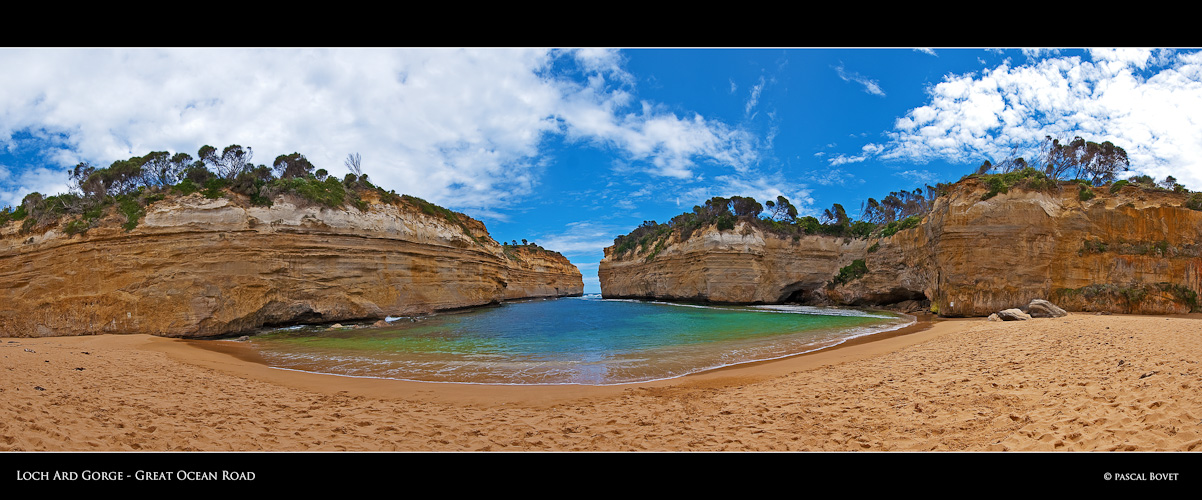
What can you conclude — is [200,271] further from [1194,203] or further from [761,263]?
[1194,203]

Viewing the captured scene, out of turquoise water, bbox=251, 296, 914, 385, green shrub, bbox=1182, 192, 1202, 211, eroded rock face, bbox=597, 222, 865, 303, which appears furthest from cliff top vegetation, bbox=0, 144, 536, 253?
green shrub, bbox=1182, 192, 1202, 211

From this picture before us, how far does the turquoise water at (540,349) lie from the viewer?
9539 millimetres

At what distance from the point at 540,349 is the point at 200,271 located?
1558cm

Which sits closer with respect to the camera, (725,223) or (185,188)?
(185,188)

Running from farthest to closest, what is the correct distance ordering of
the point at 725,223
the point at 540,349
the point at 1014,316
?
the point at 725,223 → the point at 1014,316 → the point at 540,349

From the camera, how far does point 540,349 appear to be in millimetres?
12992

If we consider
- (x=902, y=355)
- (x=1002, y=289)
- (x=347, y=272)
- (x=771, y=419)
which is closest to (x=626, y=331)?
(x=902, y=355)

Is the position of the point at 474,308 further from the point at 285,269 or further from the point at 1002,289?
the point at 1002,289

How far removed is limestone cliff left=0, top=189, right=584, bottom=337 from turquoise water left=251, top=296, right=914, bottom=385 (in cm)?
207

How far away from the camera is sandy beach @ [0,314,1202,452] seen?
4.05m

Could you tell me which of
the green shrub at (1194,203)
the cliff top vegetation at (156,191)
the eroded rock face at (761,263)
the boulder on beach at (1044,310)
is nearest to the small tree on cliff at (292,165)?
the cliff top vegetation at (156,191)

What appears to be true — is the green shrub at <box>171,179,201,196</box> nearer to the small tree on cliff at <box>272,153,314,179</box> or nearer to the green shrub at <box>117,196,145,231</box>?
the green shrub at <box>117,196,145,231</box>

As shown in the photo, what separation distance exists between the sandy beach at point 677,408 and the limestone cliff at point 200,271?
10041 mm

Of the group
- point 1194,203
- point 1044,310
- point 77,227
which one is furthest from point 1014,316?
point 77,227
